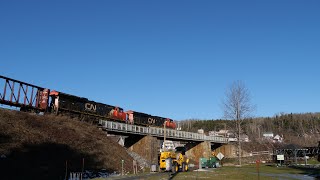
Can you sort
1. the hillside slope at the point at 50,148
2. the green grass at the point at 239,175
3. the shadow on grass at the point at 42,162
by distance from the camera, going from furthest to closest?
1. the green grass at the point at 239,175
2. the hillside slope at the point at 50,148
3. the shadow on grass at the point at 42,162

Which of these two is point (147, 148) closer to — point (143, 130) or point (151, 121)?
point (143, 130)

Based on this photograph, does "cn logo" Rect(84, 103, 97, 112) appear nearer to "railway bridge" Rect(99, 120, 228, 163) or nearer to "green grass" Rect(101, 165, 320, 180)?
"railway bridge" Rect(99, 120, 228, 163)

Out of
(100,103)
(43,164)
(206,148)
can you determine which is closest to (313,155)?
(206,148)

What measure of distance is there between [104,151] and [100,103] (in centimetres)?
1869

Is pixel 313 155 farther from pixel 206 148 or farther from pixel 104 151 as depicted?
pixel 104 151

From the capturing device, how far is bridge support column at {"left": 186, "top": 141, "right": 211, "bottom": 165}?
3605 inches

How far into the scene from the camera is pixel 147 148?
196ft

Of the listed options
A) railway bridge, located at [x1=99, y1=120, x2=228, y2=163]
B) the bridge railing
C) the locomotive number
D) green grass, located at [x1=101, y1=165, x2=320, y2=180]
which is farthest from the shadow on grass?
the locomotive number

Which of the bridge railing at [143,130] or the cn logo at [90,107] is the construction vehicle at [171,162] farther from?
the cn logo at [90,107]

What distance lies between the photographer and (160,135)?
66438 mm

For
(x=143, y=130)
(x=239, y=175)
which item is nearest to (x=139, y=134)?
(x=143, y=130)

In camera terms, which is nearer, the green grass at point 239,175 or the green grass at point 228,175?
the green grass at point 228,175

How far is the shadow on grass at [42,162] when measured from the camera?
2623 centimetres

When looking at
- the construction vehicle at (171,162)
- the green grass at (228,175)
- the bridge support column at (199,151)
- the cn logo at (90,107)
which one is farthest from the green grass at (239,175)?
the bridge support column at (199,151)
